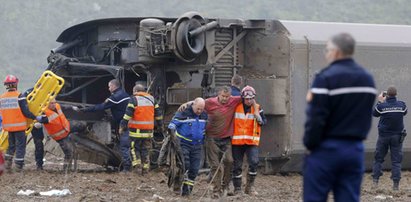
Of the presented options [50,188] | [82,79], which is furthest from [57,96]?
[50,188]

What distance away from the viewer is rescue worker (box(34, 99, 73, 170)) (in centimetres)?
1597

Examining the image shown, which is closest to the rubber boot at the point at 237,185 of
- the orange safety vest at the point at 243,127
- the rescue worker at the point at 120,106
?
the orange safety vest at the point at 243,127

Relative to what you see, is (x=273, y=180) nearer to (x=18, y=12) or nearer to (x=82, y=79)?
(x=82, y=79)

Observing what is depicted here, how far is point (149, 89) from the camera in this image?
16.2 metres

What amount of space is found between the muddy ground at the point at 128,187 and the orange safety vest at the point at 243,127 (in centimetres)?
79

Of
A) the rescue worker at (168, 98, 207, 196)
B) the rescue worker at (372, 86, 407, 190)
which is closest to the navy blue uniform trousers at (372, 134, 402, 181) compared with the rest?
the rescue worker at (372, 86, 407, 190)

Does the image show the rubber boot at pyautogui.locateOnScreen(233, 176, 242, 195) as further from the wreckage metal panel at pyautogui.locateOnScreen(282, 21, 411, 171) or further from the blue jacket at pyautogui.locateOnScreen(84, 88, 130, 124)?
the blue jacket at pyautogui.locateOnScreen(84, 88, 130, 124)

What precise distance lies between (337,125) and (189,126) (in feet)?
18.9

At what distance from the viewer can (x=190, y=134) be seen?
12.9 meters

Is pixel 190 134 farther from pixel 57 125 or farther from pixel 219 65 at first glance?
pixel 57 125

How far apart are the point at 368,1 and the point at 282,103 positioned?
4110cm

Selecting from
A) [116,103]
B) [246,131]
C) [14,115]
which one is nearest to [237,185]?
[246,131]

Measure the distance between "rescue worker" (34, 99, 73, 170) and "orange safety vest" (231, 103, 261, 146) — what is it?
12.7 ft

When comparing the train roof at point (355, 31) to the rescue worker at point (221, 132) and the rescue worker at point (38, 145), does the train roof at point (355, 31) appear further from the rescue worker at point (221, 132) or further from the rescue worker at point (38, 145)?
the rescue worker at point (38, 145)
